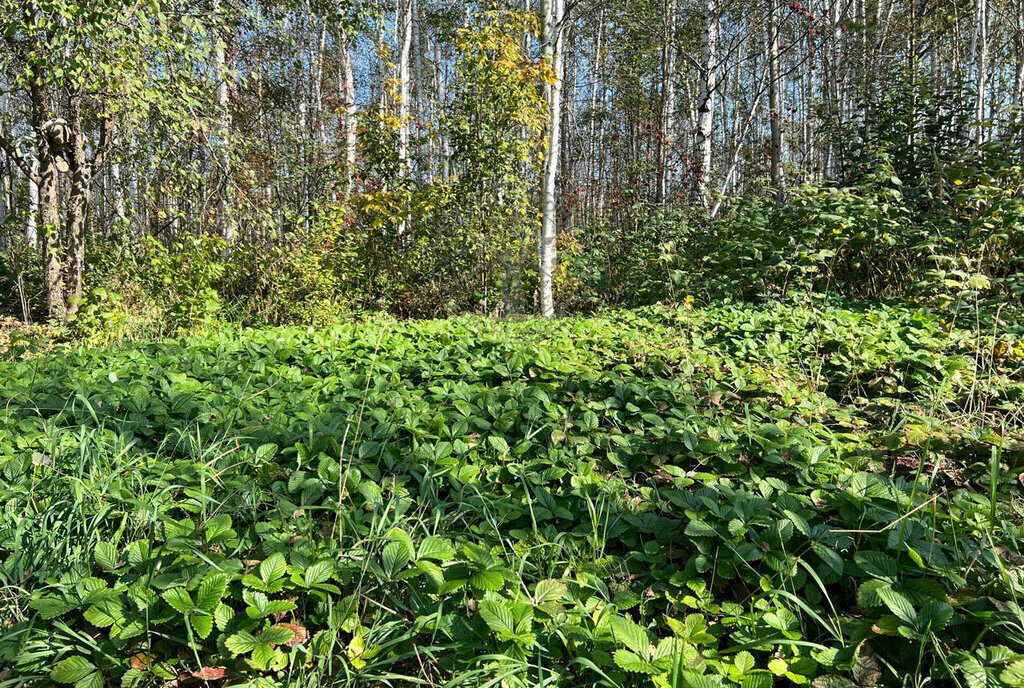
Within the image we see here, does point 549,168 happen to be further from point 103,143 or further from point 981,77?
point 981,77

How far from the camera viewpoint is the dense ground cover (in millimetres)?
1451

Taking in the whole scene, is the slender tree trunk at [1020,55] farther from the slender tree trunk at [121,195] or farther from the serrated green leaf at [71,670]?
the slender tree trunk at [121,195]

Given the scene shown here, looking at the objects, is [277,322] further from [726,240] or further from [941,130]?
[941,130]

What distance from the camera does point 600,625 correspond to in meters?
1.50

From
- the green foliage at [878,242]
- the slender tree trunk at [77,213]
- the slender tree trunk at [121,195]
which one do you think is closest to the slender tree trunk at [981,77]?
the green foliage at [878,242]

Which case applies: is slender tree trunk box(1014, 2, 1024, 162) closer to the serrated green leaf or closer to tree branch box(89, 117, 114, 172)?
the serrated green leaf

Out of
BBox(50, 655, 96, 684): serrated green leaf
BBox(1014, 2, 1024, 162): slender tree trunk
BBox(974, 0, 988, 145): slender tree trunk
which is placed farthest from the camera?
BBox(974, 0, 988, 145): slender tree trunk

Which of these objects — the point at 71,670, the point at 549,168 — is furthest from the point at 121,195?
the point at 71,670

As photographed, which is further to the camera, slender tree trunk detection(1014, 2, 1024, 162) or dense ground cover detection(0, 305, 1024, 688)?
slender tree trunk detection(1014, 2, 1024, 162)

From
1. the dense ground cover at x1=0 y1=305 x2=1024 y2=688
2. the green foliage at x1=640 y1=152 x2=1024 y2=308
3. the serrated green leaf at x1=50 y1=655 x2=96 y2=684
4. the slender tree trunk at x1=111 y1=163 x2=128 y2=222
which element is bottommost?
the serrated green leaf at x1=50 y1=655 x2=96 y2=684

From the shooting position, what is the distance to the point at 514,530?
200 centimetres

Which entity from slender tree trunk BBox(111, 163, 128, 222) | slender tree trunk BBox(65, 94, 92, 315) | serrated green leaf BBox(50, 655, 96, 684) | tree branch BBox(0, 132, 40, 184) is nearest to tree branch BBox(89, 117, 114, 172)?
slender tree trunk BBox(65, 94, 92, 315)

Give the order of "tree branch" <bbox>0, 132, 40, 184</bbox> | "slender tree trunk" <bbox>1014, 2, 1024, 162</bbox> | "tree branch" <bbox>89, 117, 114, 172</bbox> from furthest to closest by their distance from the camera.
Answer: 1. "slender tree trunk" <bbox>1014, 2, 1024, 162</bbox>
2. "tree branch" <bbox>89, 117, 114, 172</bbox>
3. "tree branch" <bbox>0, 132, 40, 184</bbox>

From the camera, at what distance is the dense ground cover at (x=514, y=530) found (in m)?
1.45
